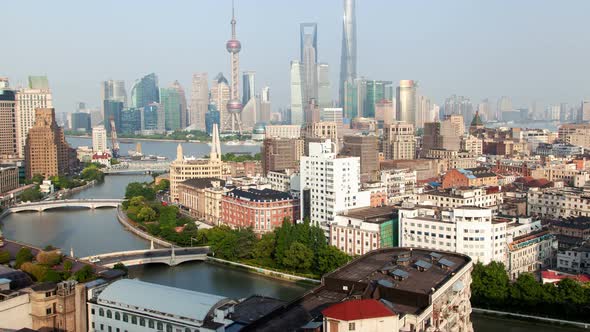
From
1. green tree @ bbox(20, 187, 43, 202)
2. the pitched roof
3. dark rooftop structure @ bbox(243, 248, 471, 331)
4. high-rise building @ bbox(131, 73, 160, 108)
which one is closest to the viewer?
the pitched roof

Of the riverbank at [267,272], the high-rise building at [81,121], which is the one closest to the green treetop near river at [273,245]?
the riverbank at [267,272]

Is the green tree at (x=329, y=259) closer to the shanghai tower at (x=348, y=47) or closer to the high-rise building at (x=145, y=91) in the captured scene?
the shanghai tower at (x=348, y=47)

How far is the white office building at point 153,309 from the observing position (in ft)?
22.8

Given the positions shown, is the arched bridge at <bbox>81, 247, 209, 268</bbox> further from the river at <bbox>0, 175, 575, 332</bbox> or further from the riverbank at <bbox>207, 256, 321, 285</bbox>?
the riverbank at <bbox>207, 256, 321, 285</bbox>

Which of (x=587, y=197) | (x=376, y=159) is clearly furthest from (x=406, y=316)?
(x=376, y=159)

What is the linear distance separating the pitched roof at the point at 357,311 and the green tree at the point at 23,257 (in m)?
7.31

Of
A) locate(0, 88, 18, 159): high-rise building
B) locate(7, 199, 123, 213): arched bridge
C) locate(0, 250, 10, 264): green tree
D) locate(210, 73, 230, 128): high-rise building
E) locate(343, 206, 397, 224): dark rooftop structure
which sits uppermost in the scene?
locate(210, 73, 230, 128): high-rise building

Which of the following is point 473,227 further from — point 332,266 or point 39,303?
point 39,303

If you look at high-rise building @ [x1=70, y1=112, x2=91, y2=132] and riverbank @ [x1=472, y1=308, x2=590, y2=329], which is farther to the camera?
high-rise building @ [x1=70, y1=112, x2=91, y2=132]

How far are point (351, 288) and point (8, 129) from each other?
32124 millimetres

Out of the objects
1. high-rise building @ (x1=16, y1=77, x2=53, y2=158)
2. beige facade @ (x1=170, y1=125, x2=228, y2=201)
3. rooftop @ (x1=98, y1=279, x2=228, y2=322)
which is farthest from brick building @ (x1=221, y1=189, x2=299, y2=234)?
high-rise building @ (x1=16, y1=77, x2=53, y2=158)

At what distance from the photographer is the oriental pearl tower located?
67250 mm

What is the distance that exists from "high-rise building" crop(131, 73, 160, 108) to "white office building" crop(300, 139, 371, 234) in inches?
2864

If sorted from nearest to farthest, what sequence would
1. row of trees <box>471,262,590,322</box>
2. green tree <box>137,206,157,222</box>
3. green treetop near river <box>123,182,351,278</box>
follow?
row of trees <box>471,262,590,322</box> → green treetop near river <box>123,182,351,278</box> → green tree <box>137,206,157,222</box>
